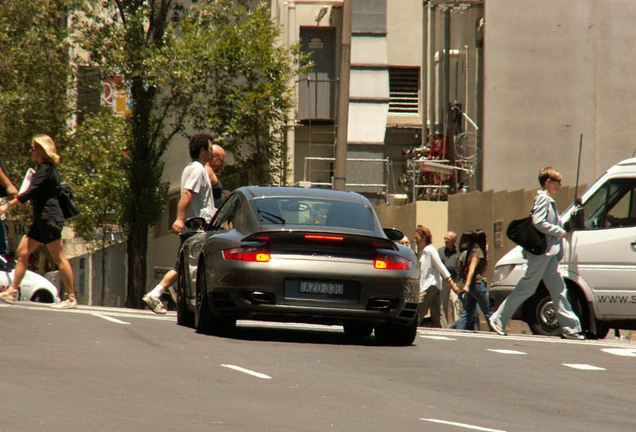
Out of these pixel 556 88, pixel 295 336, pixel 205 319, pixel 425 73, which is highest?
pixel 425 73

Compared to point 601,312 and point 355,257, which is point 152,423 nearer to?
point 355,257

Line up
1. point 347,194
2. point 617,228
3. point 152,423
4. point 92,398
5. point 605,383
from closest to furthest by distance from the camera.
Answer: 1. point 152,423
2. point 92,398
3. point 605,383
4. point 347,194
5. point 617,228

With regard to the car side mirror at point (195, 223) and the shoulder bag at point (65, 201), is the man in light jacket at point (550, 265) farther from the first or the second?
the shoulder bag at point (65, 201)

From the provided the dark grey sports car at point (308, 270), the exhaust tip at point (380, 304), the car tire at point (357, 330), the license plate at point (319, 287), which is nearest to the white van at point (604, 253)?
the car tire at point (357, 330)

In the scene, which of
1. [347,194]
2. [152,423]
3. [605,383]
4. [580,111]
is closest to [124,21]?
[580,111]

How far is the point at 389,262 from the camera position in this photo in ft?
44.1

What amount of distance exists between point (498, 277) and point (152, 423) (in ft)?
35.5

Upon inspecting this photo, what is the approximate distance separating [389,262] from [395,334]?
1.00m

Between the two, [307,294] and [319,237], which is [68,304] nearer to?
[307,294]

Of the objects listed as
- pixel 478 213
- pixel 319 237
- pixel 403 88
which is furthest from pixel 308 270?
pixel 403 88

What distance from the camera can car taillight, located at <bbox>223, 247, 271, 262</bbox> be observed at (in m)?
13.3

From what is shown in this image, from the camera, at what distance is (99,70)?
38.9m

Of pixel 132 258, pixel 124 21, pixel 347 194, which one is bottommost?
pixel 132 258

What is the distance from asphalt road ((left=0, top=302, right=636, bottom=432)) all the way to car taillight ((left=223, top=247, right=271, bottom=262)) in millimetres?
741
